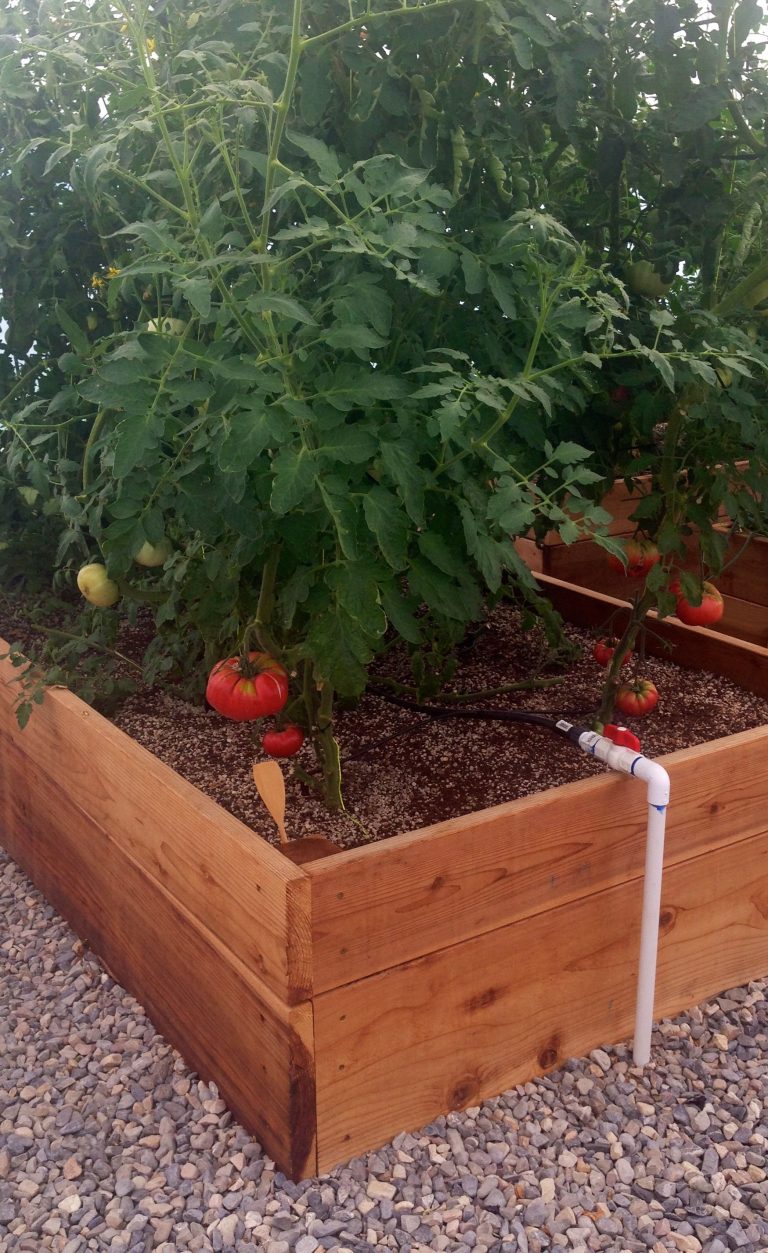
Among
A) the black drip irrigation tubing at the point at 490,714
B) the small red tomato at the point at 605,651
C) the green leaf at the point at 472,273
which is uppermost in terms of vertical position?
the green leaf at the point at 472,273

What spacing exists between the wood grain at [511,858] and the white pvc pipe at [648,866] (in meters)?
0.04

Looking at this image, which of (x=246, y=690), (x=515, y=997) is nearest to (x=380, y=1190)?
(x=515, y=997)

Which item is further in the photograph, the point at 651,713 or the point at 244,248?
the point at 651,713

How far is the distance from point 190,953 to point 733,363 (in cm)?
113

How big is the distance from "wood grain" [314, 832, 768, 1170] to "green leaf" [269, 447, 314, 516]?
0.64 metres

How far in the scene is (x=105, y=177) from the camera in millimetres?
1690

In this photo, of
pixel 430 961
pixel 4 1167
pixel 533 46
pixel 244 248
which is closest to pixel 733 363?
pixel 533 46

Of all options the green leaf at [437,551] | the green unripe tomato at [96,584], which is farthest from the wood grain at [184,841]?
the green leaf at [437,551]

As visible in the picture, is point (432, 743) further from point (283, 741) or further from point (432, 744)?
point (283, 741)

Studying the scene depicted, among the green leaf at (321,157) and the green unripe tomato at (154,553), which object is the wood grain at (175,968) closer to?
the green unripe tomato at (154,553)

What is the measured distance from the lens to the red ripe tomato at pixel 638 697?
2066 mm

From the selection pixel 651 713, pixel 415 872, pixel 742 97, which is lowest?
pixel 651 713

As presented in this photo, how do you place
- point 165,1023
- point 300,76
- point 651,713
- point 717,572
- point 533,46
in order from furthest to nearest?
1. point 651,713
2. point 717,572
3. point 165,1023
4. point 533,46
5. point 300,76

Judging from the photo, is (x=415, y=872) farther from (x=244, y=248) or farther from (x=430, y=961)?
(x=244, y=248)
